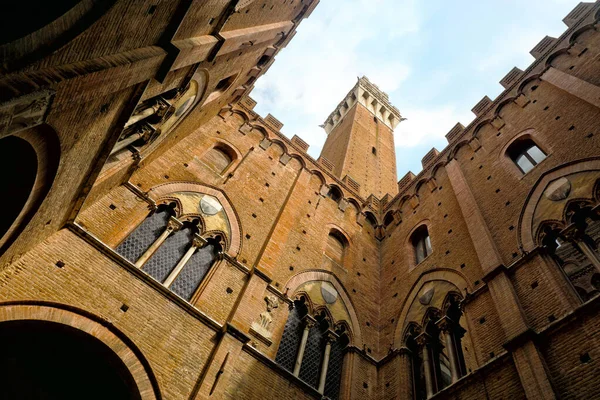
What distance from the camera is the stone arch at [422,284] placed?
873 centimetres

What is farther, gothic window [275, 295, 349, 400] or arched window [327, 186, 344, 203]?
arched window [327, 186, 344, 203]

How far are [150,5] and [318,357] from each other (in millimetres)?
6991

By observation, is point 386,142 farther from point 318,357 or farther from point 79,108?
point 79,108

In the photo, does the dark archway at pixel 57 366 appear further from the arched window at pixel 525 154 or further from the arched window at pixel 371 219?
the arched window at pixel 371 219

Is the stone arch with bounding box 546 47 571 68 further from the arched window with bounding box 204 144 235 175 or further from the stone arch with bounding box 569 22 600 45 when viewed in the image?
the arched window with bounding box 204 144 235 175

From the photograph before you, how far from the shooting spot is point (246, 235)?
9.61 m

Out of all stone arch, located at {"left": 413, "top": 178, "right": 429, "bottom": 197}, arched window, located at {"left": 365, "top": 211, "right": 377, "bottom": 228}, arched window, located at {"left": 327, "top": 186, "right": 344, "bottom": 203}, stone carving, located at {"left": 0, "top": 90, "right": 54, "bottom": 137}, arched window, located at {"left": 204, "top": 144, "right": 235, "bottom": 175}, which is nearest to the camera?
stone carving, located at {"left": 0, "top": 90, "right": 54, "bottom": 137}

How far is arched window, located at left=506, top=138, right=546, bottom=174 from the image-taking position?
9523 mm

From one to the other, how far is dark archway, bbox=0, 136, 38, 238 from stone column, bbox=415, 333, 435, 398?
693 cm

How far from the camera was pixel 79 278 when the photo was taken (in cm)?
639

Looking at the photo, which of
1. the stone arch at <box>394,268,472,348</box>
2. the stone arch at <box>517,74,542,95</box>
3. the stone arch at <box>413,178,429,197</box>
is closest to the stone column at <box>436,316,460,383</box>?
the stone arch at <box>394,268,472,348</box>

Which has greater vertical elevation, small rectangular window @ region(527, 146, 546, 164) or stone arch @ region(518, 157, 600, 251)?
small rectangular window @ region(527, 146, 546, 164)

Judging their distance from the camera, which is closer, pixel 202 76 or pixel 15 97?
pixel 15 97

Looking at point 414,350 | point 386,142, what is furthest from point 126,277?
point 386,142
